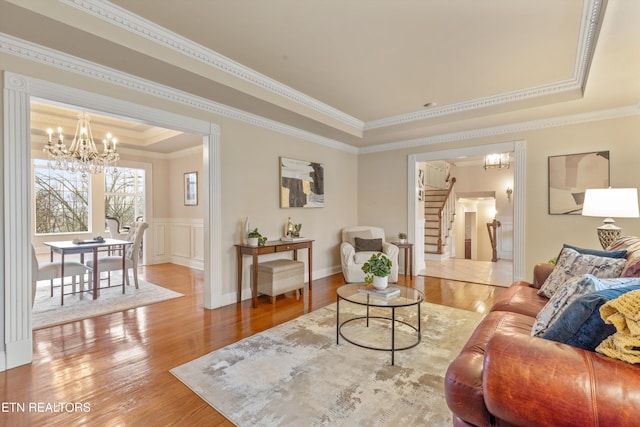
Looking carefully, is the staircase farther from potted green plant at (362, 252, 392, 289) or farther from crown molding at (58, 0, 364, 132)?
potted green plant at (362, 252, 392, 289)

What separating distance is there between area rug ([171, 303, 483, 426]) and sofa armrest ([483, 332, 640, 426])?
2.67 ft

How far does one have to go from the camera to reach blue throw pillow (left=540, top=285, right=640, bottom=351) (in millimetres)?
1181

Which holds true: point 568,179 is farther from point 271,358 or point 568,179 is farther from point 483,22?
point 271,358

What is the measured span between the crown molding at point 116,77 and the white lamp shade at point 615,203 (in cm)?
391

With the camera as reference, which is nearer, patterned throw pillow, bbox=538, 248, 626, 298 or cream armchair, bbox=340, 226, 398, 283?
patterned throw pillow, bbox=538, 248, 626, 298

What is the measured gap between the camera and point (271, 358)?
2.51 meters

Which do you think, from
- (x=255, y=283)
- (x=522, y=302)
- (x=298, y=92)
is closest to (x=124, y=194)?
(x=255, y=283)

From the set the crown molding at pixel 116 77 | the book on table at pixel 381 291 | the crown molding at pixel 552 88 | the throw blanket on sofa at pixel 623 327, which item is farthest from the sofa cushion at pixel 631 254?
the crown molding at pixel 116 77

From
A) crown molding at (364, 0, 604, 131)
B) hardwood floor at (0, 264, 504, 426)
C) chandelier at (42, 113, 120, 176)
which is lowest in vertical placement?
hardwood floor at (0, 264, 504, 426)

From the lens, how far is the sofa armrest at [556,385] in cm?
98

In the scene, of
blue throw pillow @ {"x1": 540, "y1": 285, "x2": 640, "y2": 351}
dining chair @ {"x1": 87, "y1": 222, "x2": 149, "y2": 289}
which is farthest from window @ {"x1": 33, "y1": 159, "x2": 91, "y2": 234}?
blue throw pillow @ {"x1": 540, "y1": 285, "x2": 640, "y2": 351}

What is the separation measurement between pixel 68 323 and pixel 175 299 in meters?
1.16

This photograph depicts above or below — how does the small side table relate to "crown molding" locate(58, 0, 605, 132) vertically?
below

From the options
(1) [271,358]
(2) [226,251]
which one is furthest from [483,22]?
(2) [226,251]
